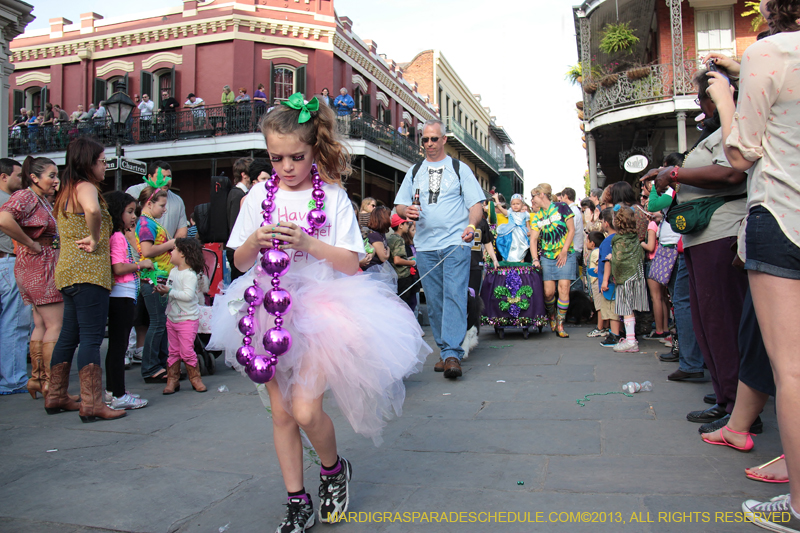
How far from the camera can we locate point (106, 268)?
4367 millimetres

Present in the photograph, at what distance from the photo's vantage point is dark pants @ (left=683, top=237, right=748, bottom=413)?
135 inches

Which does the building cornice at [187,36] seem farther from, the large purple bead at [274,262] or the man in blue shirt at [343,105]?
the large purple bead at [274,262]

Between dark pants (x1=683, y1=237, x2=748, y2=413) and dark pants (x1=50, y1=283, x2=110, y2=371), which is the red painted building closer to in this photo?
dark pants (x1=50, y1=283, x2=110, y2=371)

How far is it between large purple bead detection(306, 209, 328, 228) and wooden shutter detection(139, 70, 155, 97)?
21729 mm

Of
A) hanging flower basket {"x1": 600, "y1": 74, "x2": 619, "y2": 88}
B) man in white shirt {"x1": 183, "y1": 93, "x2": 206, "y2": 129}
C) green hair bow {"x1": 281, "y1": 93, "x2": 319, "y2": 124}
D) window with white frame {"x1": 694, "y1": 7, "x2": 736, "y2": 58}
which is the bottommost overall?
green hair bow {"x1": 281, "y1": 93, "x2": 319, "y2": 124}

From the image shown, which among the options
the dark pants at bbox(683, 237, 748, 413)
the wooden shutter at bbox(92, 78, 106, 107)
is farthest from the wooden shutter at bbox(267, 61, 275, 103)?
the dark pants at bbox(683, 237, 748, 413)

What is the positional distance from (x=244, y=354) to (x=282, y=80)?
68.2 feet

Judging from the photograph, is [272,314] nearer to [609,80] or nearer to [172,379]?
[172,379]

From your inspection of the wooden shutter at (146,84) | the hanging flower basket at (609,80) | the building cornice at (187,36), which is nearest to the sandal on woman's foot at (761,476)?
the hanging flower basket at (609,80)

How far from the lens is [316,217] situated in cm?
246

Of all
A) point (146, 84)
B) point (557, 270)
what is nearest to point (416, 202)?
point (557, 270)

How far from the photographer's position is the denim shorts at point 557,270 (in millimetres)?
7520

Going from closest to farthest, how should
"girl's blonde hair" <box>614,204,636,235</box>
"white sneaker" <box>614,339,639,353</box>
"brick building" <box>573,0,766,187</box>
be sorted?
1. "white sneaker" <box>614,339,639,353</box>
2. "girl's blonde hair" <box>614,204,636,235</box>
3. "brick building" <box>573,0,766,187</box>

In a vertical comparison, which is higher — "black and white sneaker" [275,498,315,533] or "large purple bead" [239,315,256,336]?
"large purple bead" [239,315,256,336]
